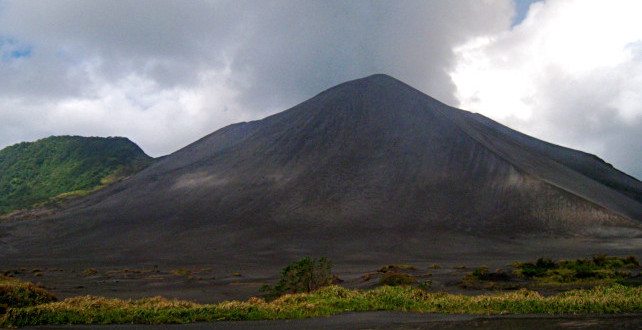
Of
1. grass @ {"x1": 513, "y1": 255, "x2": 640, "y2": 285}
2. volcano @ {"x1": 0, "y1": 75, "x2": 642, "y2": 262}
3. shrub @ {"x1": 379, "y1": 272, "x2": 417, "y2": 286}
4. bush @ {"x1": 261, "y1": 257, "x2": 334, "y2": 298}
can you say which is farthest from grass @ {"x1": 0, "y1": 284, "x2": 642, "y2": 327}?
volcano @ {"x1": 0, "y1": 75, "x2": 642, "y2": 262}

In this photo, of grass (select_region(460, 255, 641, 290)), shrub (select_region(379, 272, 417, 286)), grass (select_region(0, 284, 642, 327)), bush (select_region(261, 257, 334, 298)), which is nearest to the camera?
grass (select_region(0, 284, 642, 327))

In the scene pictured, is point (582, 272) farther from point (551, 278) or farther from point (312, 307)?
point (312, 307)

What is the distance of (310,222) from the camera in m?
104

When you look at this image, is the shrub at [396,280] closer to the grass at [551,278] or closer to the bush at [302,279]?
the grass at [551,278]

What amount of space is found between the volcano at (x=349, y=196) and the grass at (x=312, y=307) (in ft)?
185

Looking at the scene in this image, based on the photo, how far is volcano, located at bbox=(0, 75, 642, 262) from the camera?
95.4 metres

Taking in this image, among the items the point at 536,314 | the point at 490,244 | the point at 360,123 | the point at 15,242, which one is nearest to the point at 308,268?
the point at 536,314

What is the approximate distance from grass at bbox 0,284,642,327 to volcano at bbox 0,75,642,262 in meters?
56.5

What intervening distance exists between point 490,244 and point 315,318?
7274cm

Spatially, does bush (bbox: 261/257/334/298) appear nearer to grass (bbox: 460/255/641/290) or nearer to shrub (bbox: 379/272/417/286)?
shrub (bbox: 379/272/417/286)

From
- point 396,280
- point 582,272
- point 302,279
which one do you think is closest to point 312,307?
point 302,279

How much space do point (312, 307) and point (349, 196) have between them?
301 ft

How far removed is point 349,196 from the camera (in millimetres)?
114500

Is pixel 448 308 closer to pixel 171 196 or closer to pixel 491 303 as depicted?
pixel 491 303
